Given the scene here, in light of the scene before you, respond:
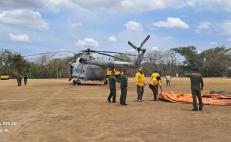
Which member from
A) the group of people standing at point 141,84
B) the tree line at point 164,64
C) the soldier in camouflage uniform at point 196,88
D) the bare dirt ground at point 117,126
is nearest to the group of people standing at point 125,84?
the group of people standing at point 141,84

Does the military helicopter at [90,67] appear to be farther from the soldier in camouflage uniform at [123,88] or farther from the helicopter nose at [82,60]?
the soldier in camouflage uniform at [123,88]

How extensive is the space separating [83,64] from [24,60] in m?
63.3

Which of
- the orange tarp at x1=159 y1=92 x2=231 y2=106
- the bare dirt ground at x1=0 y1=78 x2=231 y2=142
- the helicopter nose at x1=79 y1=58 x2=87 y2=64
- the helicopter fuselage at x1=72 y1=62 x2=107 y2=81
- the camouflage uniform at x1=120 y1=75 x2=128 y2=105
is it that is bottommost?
the bare dirt ground at x1=0 y1=78 x2=231 y2=142

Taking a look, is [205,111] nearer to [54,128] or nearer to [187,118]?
[187,118]

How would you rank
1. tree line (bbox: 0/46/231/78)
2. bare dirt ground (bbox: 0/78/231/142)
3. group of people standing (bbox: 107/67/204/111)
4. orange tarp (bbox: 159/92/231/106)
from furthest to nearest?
tree line (bbox: 0/46/231/78), orange tarp (bbox: 159/92/231/106), group of people standing (bbox: 107/67/204/111), bare dirt ground (bbox: 0/78/231/142)

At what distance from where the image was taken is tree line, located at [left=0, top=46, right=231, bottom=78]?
338 ft

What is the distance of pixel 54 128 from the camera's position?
35.0 ft

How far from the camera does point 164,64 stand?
12825 centimetres

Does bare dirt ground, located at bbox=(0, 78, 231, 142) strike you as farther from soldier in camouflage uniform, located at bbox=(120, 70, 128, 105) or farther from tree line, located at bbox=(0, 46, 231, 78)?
tree line, located at bbox=(0, 46, 231, 78)

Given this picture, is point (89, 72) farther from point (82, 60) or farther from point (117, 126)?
point (117, 126)

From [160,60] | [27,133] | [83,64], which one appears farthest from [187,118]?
[160,60]

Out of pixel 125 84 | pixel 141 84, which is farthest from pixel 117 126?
pixel 141 84

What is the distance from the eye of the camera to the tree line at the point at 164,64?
338ft

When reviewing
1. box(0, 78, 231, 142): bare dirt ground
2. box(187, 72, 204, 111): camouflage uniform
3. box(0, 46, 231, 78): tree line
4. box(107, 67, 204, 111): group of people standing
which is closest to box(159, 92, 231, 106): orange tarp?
box(107, 67, 204, 111): group of people standing
